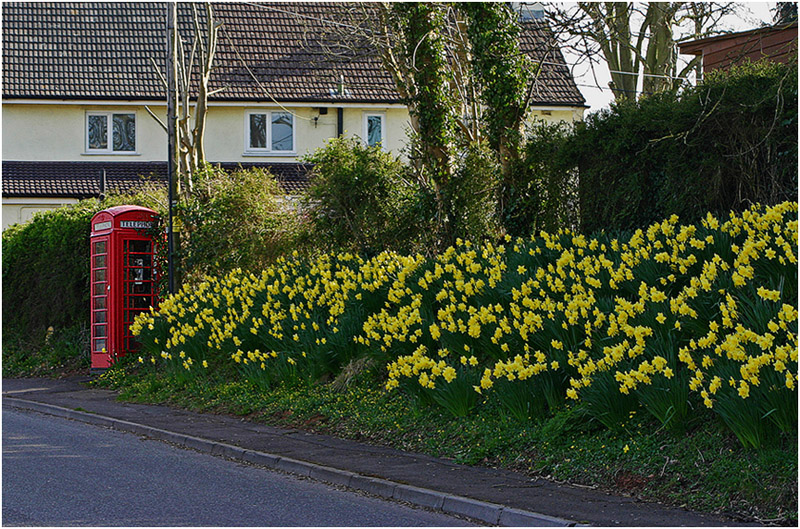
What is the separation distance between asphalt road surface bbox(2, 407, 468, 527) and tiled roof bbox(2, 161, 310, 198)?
18169 millimetres

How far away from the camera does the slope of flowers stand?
804cm

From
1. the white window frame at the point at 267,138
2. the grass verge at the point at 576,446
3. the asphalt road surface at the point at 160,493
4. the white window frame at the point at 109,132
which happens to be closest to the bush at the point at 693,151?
the grass verge at the point at 576,446

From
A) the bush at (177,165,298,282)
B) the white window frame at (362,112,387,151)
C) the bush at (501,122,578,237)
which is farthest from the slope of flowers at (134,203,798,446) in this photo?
the white window frame at (362,112,387,151)

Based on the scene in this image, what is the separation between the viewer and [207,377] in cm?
1483

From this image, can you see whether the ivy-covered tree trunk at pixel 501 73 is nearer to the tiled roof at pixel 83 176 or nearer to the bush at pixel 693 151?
the bush at pixel 693 151

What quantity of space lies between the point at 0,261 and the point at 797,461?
18.5 metres

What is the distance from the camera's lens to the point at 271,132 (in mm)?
30484

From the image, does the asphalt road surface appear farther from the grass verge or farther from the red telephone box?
the red telephone box

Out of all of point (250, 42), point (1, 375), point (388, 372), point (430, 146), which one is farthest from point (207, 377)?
point (250, 42)

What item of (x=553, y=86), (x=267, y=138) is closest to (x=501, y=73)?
(x=267, y=138)

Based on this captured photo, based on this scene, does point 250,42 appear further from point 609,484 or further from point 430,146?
point 609,484

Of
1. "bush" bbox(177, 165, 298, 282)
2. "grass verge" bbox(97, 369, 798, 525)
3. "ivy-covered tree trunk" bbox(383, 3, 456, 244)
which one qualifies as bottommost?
"grass verge" bbox(97, 369, 798, 525)

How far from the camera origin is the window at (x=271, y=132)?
3045 cm

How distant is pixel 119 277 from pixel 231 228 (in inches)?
85.6
